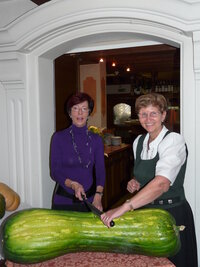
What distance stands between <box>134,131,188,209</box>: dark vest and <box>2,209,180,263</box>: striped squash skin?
343mm

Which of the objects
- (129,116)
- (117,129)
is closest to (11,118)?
(117,129)

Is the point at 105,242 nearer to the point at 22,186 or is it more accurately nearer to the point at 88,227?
the point at 88,227

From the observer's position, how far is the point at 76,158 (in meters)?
2.21

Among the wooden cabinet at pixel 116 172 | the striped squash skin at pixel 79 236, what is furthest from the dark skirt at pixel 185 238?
the wooden cabinet at pixel 116 172

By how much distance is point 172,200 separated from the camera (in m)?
1.67

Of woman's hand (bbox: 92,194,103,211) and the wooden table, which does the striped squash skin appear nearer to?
the wooden table

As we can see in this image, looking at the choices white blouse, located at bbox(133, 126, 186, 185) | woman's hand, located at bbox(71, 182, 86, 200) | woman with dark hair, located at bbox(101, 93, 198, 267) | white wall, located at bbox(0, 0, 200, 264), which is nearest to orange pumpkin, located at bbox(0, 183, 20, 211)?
white wall, located at bbox(0, 0, 200, 264)

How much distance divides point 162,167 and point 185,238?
550 millimetres

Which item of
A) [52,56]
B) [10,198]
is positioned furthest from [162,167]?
[52,56]

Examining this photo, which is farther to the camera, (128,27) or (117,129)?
(117,129)

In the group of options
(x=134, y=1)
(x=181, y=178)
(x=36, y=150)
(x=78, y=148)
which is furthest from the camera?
(x=36, y=150)

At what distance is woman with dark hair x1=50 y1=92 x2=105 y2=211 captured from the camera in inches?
85.8

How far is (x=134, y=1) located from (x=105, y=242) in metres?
1.47

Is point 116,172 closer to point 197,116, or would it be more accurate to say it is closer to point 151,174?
point 197,116
